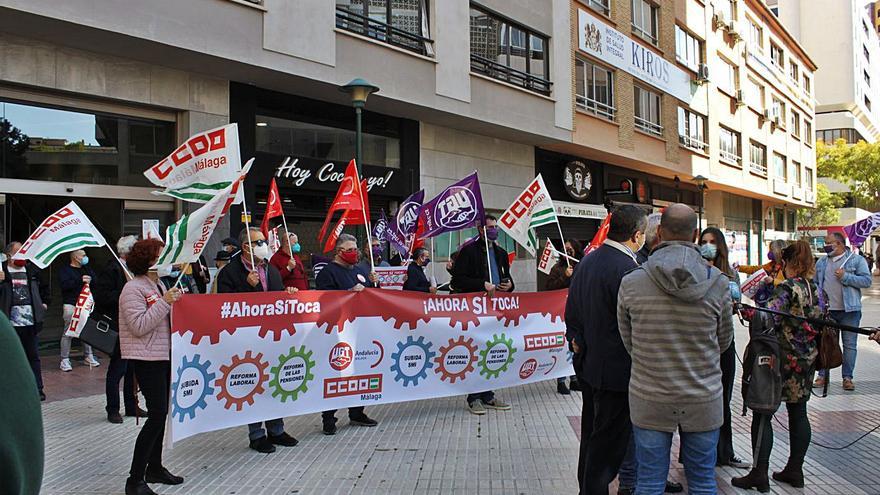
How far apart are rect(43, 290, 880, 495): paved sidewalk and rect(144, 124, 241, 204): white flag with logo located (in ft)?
7.83

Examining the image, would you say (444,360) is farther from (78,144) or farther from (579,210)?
(579,210)

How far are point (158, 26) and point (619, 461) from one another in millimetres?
10009

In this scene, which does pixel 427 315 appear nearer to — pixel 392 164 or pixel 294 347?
pixel 294 347

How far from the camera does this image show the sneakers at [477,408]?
7.39m

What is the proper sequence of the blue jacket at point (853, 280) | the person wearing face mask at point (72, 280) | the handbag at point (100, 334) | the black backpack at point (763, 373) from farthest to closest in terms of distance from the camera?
the person wearing face mask at point (72, 280)
the blue jacket at point (853, 280)
the handbag at point (100, 334)
the black backpack at point (763, 373)


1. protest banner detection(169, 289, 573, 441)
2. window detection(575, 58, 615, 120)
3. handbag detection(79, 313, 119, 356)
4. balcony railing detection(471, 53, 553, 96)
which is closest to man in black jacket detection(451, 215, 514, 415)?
protest banner detection(169, 289, 573, 441)

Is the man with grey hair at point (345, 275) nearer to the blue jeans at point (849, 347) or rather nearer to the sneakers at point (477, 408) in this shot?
the sneakers at point (477, 408)

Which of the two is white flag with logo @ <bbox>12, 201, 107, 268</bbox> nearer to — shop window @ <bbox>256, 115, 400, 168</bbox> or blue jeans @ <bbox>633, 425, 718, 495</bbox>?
blue jeans @ <bbox>633, 425, 718, 495</bbox>

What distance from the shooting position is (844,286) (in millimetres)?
9156

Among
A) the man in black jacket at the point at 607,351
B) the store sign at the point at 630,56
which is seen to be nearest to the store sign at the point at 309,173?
the store sign at the point at 630,56

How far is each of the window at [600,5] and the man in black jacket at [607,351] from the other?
20412 millimetres

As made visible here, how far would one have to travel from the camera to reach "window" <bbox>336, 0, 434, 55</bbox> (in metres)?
14.7

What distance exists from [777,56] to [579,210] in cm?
2904

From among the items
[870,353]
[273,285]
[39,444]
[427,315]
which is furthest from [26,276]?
[870,353]
